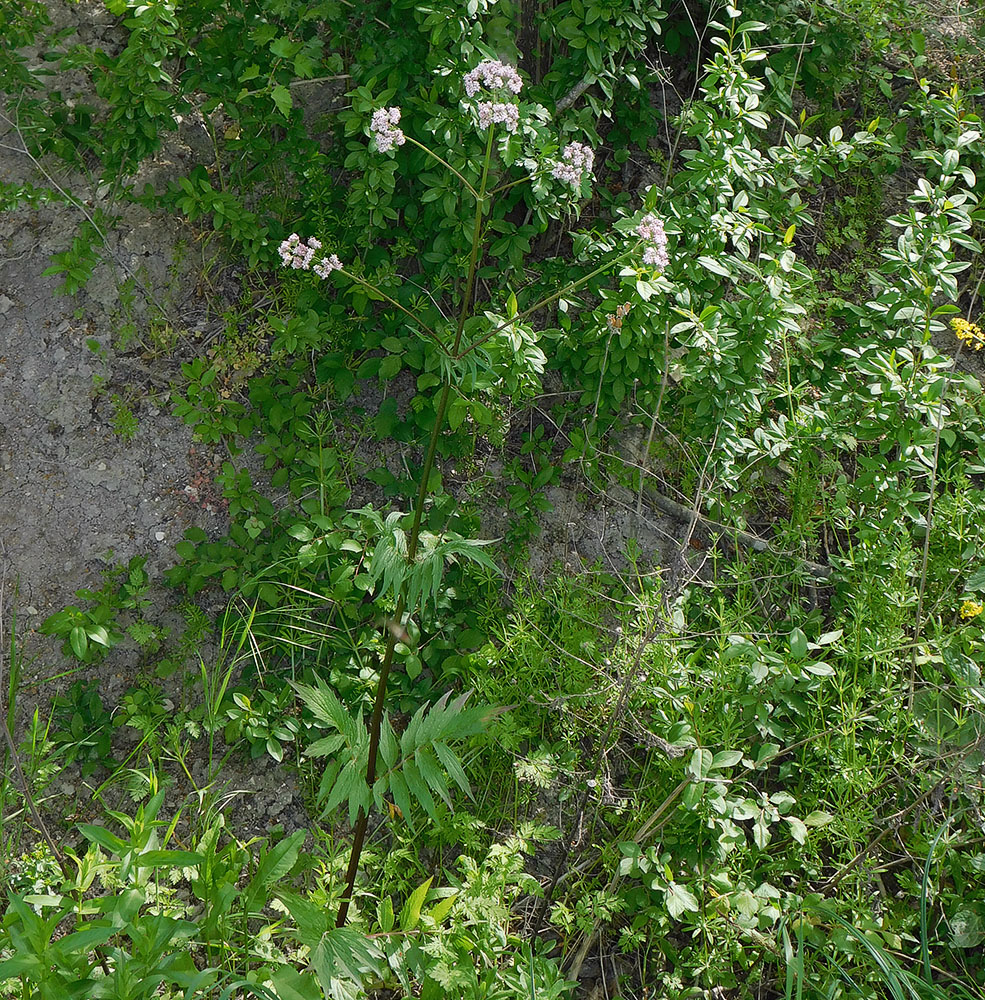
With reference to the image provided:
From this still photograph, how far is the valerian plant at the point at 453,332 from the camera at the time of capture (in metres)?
1.88

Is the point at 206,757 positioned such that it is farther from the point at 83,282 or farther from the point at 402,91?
the point at 402,91

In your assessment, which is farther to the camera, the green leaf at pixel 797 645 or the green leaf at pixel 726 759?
the green leaf at pixel 797 645

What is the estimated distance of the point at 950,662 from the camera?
2578 mm

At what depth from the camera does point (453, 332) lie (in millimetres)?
3008

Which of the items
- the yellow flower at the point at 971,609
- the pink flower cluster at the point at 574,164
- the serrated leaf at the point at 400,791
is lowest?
the yellow flower at the point at 971,609

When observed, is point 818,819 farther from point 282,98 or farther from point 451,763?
point 282,98

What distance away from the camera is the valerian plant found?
6.18 feet

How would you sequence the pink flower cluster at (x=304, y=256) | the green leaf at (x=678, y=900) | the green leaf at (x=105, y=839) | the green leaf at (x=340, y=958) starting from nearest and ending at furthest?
1. the green leaf at (x=340, y=958)
2. the green leaf at (x=105, y=839)
3. the pink flower cluster at (x=304, y=256)
4. the green leaf at (x=678, y=900)

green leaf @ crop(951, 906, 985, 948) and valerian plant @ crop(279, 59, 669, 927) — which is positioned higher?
valerian plant @ crop(279, 59, 669, 927)

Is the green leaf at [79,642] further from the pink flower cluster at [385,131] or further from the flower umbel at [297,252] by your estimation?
the pink flower cluster at [385,131]

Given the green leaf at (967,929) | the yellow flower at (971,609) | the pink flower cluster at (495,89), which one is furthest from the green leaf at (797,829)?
the pink flower cluster at (495,89)

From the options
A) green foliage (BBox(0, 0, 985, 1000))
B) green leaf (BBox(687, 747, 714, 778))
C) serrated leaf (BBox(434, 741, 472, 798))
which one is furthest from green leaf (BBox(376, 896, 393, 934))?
green leaf (BBox(687, 747, 714, 778))

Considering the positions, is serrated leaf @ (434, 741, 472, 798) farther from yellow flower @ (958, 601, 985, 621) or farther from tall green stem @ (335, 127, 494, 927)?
yellow flower @ (958, 601, 985, 621)

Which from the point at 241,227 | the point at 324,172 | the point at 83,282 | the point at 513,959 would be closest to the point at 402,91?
the point at 324,172
